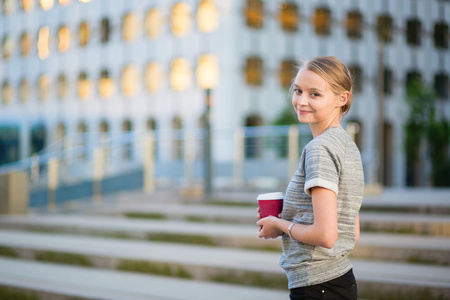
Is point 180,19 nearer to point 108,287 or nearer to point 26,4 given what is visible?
point 26,4

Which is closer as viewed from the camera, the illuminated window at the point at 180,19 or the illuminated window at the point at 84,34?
the illuminated window at the point at 180,19

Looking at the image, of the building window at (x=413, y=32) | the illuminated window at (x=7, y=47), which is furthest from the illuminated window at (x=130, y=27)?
the building window at (x=413, y=32)

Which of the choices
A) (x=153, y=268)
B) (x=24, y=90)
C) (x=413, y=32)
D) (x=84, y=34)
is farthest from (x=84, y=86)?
(x=153, y=268)

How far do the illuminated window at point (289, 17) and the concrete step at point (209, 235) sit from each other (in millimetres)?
26039

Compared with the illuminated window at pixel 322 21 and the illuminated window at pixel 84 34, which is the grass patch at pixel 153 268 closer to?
the illuminated window at pixel 322 21

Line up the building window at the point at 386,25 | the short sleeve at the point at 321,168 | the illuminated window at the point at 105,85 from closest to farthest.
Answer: the short sleeve at the point at 321,168, the illuminated window at the point at 105,85, the building window at the point at 386,25

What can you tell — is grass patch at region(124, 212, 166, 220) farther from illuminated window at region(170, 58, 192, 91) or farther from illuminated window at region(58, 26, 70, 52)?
illuminated window at region(58, 26, 70, 52)

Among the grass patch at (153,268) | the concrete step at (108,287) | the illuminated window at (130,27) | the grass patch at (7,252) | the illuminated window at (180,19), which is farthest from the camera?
the illuminated window at (130,27)

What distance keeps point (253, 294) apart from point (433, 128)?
98.0 ft

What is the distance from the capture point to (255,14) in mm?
35031

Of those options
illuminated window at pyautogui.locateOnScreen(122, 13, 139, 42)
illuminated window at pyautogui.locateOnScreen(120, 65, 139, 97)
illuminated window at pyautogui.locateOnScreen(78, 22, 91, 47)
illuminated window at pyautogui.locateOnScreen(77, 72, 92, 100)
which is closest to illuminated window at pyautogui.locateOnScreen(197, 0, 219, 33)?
illuminated window at pyautogui.locateOnScreen(122, 13, 139, 42)

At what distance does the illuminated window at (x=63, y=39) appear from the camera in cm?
4291

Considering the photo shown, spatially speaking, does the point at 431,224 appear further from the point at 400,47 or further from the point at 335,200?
the point at 400,47

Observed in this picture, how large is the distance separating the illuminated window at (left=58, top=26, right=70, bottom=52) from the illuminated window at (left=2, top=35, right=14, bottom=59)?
543 cm
